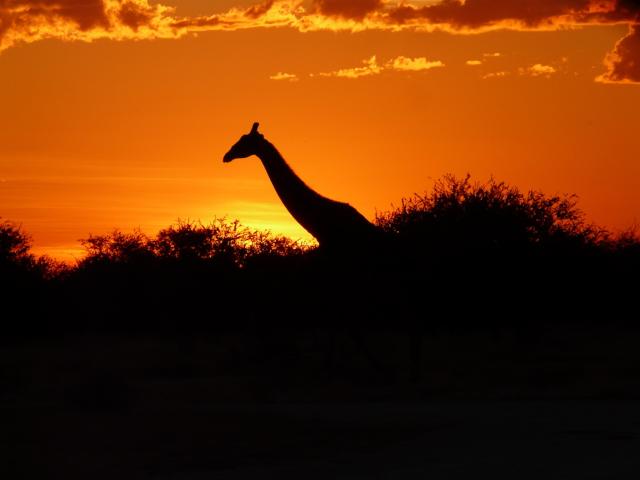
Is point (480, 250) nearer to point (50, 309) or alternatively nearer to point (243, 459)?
point (243, 459)

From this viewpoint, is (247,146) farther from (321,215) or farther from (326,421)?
(326,421)

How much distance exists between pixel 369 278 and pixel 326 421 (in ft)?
25.1

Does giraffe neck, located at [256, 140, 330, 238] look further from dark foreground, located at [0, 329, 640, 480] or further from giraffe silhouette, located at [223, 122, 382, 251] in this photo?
dark foreground, located at [0, 329, 640, 480]

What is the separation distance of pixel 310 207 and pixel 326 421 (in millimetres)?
8259

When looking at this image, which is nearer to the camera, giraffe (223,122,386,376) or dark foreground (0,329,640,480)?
dark foreground (0,329,640,480)

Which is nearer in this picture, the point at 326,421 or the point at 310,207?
the point at 326,421

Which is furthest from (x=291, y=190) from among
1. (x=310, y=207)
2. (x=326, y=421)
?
(x=326, y=421)

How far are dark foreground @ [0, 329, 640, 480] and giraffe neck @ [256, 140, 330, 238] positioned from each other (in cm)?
330

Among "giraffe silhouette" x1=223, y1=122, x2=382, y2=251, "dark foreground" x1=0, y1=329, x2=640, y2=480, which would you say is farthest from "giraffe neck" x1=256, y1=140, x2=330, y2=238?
"dark foreground" x1=0, y1=329, x2=640, y2=480

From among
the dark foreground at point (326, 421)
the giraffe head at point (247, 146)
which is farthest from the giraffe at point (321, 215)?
the dark foreground at point (326, 421)

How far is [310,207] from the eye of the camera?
24578 millimetres

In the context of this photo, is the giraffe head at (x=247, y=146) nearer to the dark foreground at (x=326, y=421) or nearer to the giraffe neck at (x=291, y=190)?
the giraffe neck at (x=291, y=190)

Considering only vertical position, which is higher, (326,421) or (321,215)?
(321,215)

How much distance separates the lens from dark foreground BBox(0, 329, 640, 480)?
13.1 meters
